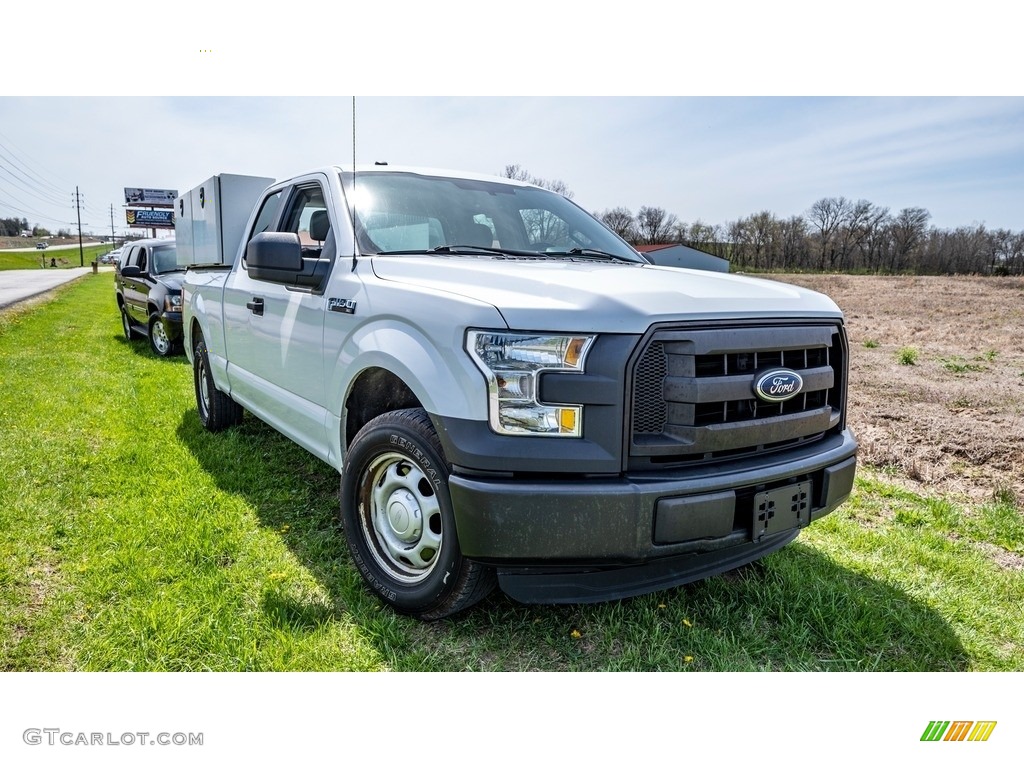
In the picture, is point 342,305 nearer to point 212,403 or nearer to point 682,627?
point 682,627

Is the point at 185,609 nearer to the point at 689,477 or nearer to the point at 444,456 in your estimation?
the point at 444,456

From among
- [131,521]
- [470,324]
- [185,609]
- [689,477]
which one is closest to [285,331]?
[131,521]

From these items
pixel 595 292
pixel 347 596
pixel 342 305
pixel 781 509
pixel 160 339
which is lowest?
pixel 347 596

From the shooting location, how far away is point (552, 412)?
2182mm

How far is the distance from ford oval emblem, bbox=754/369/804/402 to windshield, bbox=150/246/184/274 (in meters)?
10.4

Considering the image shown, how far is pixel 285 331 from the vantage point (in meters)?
3.66

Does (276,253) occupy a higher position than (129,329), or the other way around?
(276,253)

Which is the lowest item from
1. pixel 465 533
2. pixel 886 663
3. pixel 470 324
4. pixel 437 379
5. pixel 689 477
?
pixel 886 663

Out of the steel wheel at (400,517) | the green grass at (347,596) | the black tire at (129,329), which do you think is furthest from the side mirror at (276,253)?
the black tire at (129,329)

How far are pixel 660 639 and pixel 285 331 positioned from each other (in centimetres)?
249

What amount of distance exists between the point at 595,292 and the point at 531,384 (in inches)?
15.4

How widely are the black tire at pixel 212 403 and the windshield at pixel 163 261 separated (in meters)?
5.84

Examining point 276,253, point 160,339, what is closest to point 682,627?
point 276,253

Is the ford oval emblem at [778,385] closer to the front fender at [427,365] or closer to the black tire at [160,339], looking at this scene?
the front fender at [427,365]
